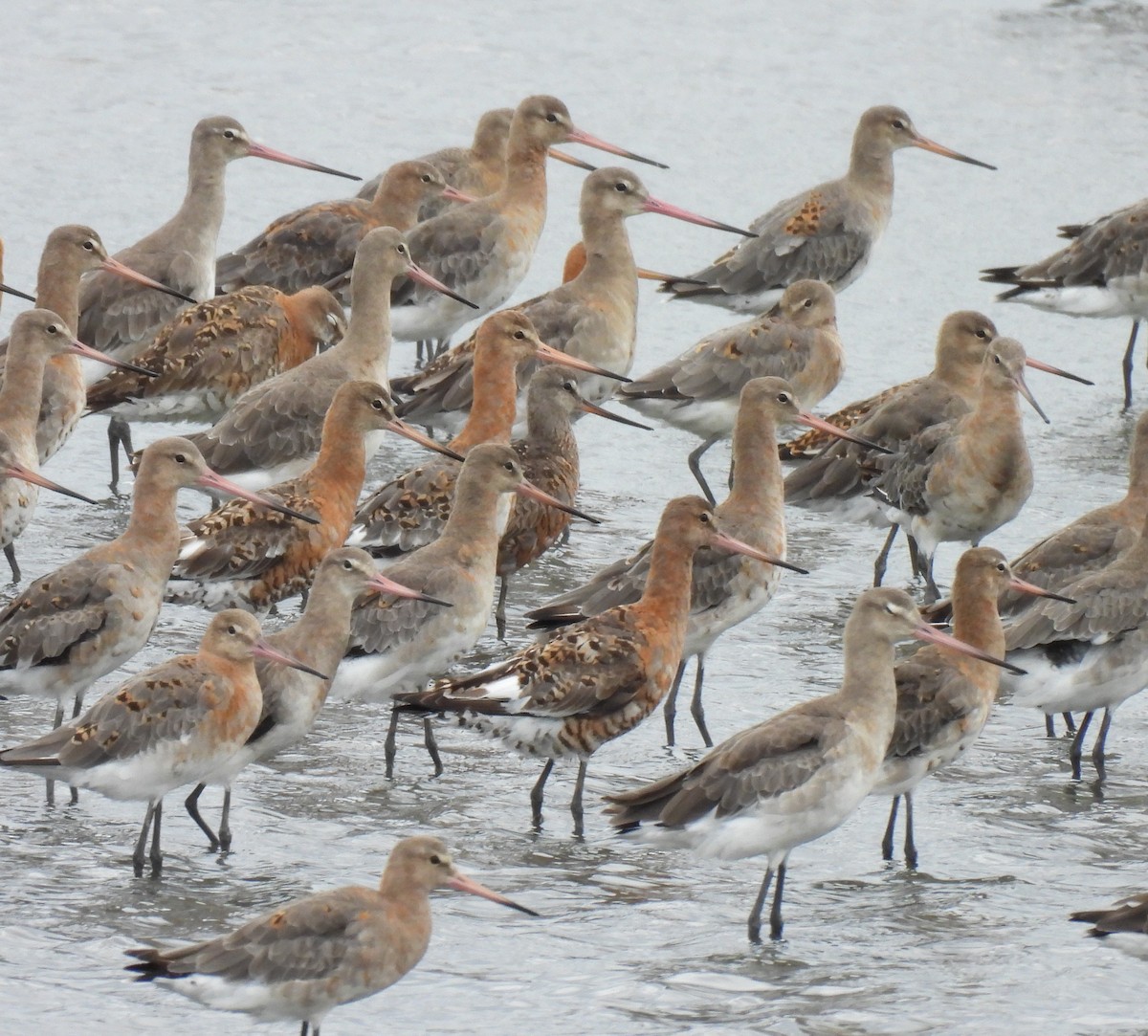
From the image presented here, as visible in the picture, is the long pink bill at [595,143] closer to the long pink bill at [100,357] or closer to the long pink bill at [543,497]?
the long pink bill at [100,357]

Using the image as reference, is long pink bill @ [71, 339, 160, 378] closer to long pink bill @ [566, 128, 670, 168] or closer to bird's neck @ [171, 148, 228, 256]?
bird's neck @ [171, 148, 228, 256]

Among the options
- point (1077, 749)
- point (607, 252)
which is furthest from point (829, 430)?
point (607, 252)

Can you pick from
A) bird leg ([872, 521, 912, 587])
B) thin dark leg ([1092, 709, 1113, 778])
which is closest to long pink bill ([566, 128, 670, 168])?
bird leg ([872, 521, 912, 587])

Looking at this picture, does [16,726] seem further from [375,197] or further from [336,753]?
[375,197]

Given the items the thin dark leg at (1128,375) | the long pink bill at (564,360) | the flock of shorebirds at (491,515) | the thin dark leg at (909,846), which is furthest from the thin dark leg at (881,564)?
the thin dark leg at (1128,375)

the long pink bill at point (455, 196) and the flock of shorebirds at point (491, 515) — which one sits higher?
the long pink bill at point (455, 196)

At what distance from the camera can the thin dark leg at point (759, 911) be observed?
7.37 m

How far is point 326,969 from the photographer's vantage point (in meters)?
6.41

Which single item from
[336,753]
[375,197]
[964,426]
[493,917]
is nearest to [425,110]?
[375,197]

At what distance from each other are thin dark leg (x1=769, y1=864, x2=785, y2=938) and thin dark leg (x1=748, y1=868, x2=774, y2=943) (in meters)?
0.03

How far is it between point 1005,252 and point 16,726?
28.6ft

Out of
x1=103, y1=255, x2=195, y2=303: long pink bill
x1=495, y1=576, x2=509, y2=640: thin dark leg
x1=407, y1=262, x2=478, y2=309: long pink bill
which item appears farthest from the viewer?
x1=407, y1=262, x2=478, y2=309: long pink bill

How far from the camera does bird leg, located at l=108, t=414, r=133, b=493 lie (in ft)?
39.2

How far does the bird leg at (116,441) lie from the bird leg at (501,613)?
244cm
